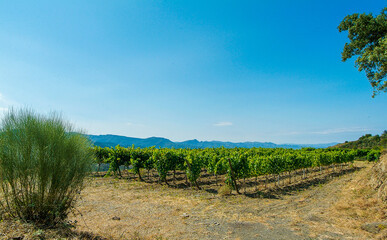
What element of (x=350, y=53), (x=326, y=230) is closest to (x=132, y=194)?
(x=326, y=230)

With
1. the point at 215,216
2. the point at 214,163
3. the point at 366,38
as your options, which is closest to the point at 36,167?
the point at 215,216

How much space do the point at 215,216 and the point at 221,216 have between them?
9.5 inches

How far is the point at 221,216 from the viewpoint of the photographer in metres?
7.81

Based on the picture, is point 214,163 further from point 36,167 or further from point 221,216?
point 36,167

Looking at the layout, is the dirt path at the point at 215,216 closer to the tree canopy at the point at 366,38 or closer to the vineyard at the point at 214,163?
the vineyard at the point at 214,163

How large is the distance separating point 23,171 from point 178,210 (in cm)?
608

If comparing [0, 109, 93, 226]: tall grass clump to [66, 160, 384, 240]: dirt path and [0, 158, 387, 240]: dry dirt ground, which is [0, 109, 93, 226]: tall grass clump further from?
[66, 160, 384, 240]: dirt path

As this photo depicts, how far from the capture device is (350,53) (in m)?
14.6

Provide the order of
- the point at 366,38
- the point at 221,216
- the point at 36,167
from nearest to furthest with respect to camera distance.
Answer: the point at 36,167 → the point at 221,216 → the point at 366,38

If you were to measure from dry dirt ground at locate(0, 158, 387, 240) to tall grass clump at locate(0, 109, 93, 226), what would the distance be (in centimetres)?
45

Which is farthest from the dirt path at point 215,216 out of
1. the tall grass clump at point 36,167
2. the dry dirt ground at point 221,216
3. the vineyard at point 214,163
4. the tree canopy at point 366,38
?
the tree canopy at point 366,38

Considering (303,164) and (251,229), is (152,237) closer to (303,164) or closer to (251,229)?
(251,229)

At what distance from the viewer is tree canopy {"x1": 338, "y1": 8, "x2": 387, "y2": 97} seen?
486 inches

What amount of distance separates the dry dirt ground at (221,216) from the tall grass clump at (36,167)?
447 millimetres
